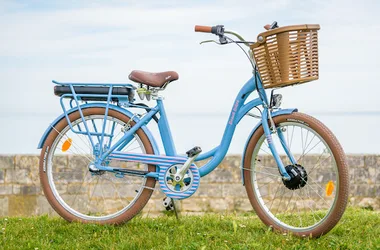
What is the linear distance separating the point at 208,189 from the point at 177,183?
14.3 feet

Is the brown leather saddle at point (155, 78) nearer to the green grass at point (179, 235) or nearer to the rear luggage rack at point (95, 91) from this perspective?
the rear luggage rack at point (95, 91)

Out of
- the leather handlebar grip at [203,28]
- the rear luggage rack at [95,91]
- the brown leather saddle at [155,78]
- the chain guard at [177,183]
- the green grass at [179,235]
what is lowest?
the green grass at [179,235]

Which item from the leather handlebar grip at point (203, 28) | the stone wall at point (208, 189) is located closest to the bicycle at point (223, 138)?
the leather handlebar grip at point (203, 28)

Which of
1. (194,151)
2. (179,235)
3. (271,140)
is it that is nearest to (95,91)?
(194,151)

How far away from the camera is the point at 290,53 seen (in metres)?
4.34

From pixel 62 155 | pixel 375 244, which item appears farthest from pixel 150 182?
pixel 62 155

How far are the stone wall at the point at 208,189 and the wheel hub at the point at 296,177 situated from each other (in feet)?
14.7

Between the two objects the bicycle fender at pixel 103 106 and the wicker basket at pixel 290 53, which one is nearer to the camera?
the wicker basket at pixel 290 53

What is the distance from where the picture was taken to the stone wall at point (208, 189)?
922 cm

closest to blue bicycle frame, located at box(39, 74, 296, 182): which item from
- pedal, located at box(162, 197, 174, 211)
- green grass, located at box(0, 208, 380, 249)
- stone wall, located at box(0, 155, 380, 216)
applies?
pedal, located at box(162, 197, 174, 211)

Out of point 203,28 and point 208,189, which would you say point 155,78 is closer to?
point 203,28

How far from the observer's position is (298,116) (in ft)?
15.2

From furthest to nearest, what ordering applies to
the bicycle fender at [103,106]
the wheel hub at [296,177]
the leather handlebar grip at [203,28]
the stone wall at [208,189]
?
the stone wall at [208,189] → the bicycle fender at [103,106] → the leather handlebar grip at [203,28] → the wheel hub at [296,177]

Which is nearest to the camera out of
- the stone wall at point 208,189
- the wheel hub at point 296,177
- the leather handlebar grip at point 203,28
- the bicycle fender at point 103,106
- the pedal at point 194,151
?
the wheel hub at point 296,177
